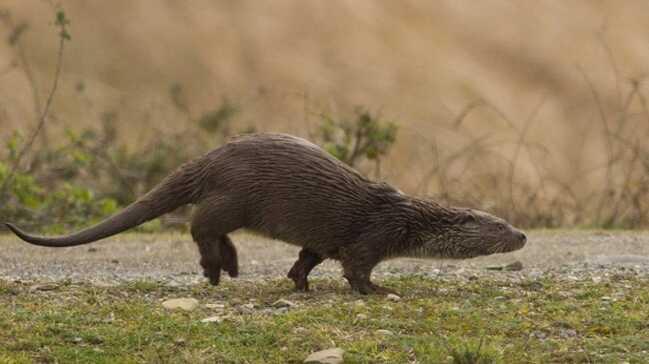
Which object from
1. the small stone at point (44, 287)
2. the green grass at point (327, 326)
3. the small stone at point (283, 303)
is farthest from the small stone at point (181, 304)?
the small stone at point (44, 287)

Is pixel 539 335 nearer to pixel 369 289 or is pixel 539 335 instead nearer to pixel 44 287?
pixel 369 289

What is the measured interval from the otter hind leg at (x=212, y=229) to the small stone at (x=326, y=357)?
6.23 feet

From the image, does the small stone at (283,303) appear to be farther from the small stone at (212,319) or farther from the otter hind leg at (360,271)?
the otter hind leg at (360,271)

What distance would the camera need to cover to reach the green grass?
6.23 metres

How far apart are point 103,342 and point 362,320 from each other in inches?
52.6

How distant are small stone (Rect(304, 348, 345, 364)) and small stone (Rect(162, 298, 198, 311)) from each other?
1.22 meters

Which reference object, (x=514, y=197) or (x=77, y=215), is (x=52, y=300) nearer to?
(x=77, y=215)

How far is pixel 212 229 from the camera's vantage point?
793cm

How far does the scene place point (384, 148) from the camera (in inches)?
565

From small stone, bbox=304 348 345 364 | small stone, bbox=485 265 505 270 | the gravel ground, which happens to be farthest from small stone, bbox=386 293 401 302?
small stone, bbox=485 265 505 270

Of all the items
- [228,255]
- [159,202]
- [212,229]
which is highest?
[159,202]

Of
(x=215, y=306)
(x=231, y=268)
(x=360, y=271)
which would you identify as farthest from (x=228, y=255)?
(x=215, y=306)

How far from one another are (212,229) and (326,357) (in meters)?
2.00

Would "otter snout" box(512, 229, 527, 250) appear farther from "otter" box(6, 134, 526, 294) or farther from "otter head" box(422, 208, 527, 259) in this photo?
"otter" box(6, 134, 526, 294)
